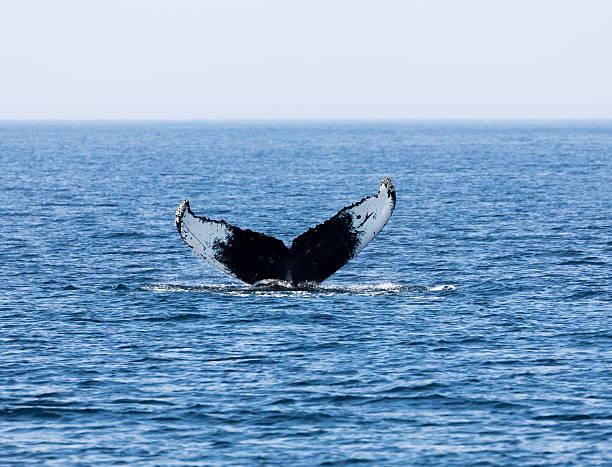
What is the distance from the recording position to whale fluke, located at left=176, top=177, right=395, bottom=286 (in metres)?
24.1

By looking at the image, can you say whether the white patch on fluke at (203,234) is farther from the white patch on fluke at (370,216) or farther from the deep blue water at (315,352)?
the white patch on fluke at (370,216)

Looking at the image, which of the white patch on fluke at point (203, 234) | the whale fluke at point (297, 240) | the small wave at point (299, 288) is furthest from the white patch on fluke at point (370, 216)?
the small wave at point (299, 288)

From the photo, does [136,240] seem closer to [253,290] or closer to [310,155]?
[253,290]

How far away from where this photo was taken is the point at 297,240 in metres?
25.2

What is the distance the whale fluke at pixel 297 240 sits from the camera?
24.1m

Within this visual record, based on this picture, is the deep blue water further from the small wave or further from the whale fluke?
the whale fluke

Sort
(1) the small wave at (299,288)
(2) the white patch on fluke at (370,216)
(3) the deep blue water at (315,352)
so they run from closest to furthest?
(3) the deep blue water at (315,352)
(2) the white patch on fluke at (370,216)
(1) the small wave at (299,288)

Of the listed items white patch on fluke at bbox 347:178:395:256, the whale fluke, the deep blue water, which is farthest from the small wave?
white patch on fluke at bbox 347:178:395:256

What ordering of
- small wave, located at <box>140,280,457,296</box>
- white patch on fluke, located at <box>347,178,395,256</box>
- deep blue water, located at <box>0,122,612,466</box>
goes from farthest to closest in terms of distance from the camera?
small wave, located at <box>140,280,457,296</box> < white patch on fluke, located at <box>347,178,395,256</box> < deep blue water, located at <box>0,122,612,466</box>

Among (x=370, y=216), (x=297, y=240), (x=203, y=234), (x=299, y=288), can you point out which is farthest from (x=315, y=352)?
(x=299, y=288)

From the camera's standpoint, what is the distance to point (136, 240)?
43.7 m

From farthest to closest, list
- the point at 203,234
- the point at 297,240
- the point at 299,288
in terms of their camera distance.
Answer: the point at 299,288
the point at 297,240
the point at 203,234

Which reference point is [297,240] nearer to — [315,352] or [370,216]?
[370,216]

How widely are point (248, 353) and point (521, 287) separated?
1108 centimetres
